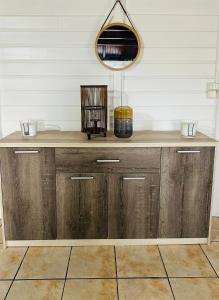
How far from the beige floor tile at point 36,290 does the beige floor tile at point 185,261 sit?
79cm

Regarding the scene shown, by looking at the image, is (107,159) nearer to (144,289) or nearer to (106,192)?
(106,192)

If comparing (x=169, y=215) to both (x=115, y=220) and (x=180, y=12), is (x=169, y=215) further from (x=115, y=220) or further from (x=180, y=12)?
(x=180, y=12)

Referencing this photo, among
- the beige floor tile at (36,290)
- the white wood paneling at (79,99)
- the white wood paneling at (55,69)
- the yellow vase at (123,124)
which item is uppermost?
the white wood paneling at (55,69)

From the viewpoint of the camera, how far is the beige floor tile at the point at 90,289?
6.25 feet

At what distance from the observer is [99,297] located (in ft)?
6.25

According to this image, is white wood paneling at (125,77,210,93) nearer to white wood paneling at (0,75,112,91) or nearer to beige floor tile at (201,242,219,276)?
white wood paneling at (0,75,112,91)

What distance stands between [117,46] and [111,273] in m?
1.83

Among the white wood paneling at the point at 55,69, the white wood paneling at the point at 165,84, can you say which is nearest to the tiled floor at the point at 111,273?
the white wood paneling at the point at 165,84

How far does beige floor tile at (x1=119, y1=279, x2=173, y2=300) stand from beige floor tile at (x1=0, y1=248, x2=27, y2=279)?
0.78 m

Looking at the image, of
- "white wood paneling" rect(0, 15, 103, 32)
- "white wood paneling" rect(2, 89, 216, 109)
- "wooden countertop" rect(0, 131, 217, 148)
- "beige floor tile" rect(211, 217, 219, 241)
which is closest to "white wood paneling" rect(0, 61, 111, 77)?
"white wood paneling" rect(2, 89, 216, 109)

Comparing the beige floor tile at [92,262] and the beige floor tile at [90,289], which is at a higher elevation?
the beige floor tile at [92,262]

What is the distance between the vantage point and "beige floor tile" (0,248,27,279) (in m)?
2.14

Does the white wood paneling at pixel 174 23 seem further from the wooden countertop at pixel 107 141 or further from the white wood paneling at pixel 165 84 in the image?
the wooden countertop at pixel 107 141

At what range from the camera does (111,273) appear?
7.02ft
